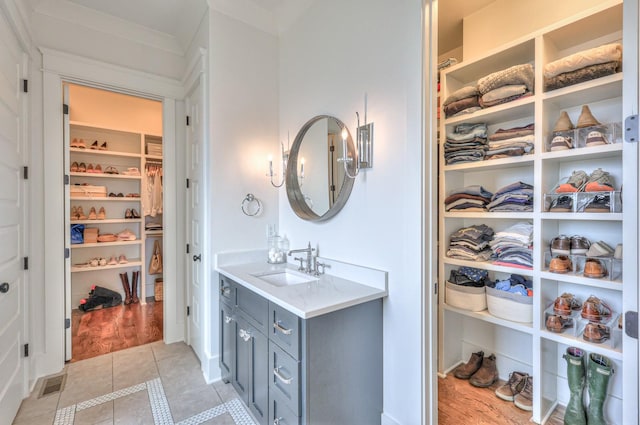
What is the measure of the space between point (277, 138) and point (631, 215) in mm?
2212

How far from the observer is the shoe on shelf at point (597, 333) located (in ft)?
5.18

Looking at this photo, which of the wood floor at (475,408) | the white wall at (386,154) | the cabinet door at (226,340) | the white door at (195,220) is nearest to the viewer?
the white wall at (386,154)

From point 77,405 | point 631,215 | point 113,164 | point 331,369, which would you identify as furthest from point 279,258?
point 113,164

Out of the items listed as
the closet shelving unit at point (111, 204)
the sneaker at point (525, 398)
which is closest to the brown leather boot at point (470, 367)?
the sneaker at point (525, 398)

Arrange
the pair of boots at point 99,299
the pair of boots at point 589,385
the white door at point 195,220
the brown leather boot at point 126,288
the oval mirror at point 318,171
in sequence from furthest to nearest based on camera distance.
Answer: the brown leather boot at point 126,288
the pair of boots at point 99,299
the white door at point 195,220
the oval mirror at point 318,171
the pair of boots at point 589,385

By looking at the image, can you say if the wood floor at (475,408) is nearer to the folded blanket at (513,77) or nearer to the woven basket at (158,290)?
the folded blanket at (513,77)

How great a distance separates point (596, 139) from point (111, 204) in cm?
488

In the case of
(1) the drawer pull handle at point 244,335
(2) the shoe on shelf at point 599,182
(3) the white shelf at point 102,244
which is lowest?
(1) the drawer pull handle at point 244,335

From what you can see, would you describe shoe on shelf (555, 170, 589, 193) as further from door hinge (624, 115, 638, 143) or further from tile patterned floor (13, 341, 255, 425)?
tile patterned floor (13, 341, 255, 425)

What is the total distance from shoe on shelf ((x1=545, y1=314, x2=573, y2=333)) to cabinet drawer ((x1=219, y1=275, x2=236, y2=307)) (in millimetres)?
1925

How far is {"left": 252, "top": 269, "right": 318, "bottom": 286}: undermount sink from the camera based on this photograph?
206 cm

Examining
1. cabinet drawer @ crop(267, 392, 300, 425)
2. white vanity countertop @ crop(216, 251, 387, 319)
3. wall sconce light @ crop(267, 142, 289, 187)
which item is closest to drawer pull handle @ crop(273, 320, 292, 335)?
white vanity countertop @ crop(216, 251, 387, 319)

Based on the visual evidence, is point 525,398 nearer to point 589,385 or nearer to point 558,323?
point 589,385

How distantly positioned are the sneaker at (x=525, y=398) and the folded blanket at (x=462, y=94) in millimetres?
1983
